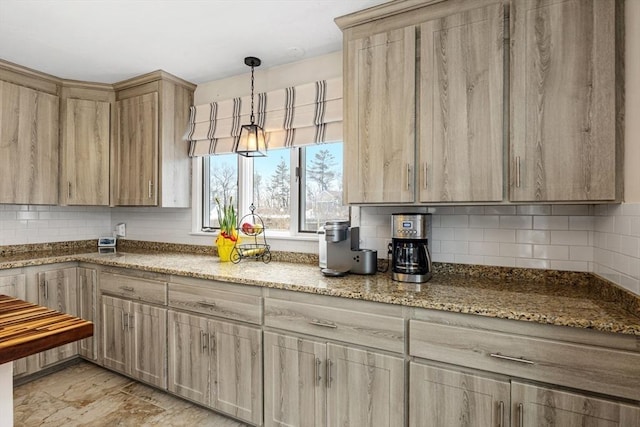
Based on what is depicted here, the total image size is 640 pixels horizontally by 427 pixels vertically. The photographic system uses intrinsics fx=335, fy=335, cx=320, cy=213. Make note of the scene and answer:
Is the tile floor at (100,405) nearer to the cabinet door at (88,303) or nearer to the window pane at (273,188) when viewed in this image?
the cabinet door at (88,303)

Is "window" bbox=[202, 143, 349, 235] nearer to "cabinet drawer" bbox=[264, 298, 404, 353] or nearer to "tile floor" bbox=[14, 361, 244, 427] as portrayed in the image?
"cabinet drawer" bbox=[264, 298, 404, 353]

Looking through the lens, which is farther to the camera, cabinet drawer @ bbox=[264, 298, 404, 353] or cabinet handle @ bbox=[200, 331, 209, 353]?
cabinet handle @ bbox=[200, 331, 209, 353]

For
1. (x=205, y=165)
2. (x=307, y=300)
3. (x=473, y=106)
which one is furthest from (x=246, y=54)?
(x=307, y=300)

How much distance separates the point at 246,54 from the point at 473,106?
1.77 meters

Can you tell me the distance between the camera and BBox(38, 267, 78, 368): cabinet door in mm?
2805

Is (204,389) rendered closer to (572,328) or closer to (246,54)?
(572,328)

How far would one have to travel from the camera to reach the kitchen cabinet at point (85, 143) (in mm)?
3189

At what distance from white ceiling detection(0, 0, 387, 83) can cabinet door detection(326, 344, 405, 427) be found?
2.00 metres

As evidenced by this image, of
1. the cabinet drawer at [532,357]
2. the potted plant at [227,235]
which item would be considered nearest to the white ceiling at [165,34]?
the potted plant at [227,235]

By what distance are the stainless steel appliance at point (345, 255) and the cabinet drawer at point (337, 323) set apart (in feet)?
1.10

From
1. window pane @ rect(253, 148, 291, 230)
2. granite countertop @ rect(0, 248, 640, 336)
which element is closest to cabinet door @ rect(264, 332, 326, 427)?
granite countertop @ rect(0, 248, 640, 336)

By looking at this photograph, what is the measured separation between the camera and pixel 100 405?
2.41 meters

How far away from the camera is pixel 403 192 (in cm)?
198

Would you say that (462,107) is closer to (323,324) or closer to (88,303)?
(323,324)
